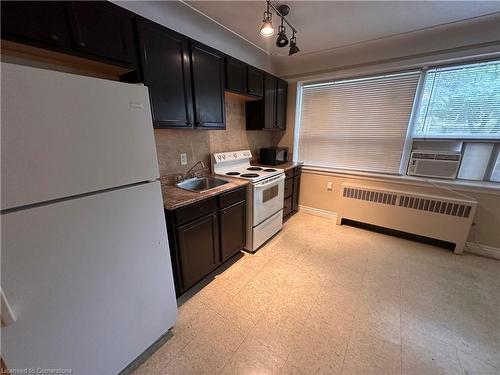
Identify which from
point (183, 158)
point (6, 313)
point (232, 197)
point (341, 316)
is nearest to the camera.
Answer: point (6, 313)

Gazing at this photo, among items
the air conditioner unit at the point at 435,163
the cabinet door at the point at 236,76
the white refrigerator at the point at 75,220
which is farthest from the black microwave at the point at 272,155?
the white refrigerator at the point at 75,220

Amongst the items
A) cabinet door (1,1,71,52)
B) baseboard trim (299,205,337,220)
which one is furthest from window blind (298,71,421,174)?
cabinet door (1,1,71,52)

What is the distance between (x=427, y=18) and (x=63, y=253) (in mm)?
3332

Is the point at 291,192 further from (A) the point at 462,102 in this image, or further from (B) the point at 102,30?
(B) the point at 102,30

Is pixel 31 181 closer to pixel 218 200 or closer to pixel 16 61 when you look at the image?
pixel 16 61

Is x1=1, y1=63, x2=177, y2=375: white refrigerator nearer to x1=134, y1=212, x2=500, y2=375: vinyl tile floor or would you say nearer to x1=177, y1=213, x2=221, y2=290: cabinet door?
x1=177, y1=213, x2=221, y2=290: cabinet door

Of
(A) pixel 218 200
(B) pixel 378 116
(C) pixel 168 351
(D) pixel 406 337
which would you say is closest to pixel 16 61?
(A) pixel 218 200

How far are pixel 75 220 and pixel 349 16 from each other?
2666 mm

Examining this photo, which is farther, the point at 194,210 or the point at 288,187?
the point at 288,187

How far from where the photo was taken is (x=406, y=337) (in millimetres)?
1413

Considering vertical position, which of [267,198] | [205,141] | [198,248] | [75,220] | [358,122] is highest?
[358,122]

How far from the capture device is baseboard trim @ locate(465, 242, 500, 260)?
7.40 ft

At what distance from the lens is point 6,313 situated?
0.71 metres

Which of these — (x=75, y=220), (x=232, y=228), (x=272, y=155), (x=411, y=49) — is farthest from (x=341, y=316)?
(x=411, y=49)
